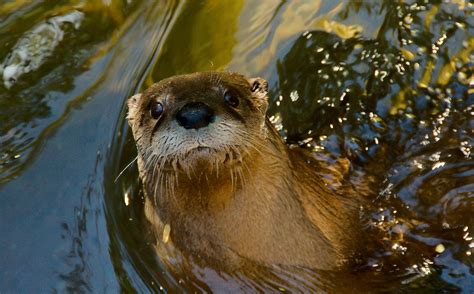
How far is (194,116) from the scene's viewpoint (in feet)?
9.86

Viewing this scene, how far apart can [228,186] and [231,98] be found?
12.9 inches

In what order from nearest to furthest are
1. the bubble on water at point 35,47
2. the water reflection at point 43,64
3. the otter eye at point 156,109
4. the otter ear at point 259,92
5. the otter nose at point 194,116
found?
the otter nose at point 194,116
the otter eye at point 156,109
the otter ear at point 259,92
the water reflection at point 43,64
the bubble on water at point 35,47

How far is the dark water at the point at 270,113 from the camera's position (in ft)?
12.1

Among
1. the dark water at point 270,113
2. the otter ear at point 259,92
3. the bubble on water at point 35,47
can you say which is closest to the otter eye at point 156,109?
the otter ear at point 259,92

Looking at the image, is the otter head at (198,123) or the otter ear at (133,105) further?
the otter ear at (133,105)

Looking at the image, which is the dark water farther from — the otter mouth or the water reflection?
the otter mouth

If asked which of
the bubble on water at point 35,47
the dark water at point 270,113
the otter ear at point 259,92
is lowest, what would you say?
the dark water at point 270,113

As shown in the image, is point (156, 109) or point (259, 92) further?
point (259, 92)

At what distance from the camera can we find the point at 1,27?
4930 mm

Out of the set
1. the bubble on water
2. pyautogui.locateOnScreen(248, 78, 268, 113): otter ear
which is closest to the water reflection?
the bubble on water

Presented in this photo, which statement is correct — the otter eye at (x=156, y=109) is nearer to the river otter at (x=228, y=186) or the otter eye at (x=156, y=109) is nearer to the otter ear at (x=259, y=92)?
the river otter at (x=228, y=186)

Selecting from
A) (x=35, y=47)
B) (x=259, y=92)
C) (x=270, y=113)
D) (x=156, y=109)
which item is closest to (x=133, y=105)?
(x=156, y=109)

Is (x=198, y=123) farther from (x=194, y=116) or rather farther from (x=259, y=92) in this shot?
(x=259, y=92)

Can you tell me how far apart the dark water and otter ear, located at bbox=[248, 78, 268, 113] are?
65 cm
